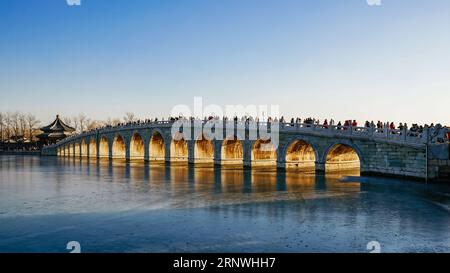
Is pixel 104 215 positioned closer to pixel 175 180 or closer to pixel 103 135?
pixel 175 180

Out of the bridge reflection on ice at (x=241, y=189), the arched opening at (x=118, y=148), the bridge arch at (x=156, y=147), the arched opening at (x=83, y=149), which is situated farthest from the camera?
the arched opening at (x=83, y=149)

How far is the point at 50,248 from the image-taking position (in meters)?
8.56

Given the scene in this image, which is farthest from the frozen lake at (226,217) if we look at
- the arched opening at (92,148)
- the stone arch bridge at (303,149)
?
the arched opening at (92,148)

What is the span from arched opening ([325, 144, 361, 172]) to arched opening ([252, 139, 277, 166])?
597cm

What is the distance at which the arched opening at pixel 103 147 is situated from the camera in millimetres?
50078

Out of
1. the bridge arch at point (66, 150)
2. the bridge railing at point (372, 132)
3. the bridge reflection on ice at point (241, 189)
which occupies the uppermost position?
the bridge railing at point (372, 132)

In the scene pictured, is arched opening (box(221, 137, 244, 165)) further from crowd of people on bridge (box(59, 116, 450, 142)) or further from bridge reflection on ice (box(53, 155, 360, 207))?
bridge reflection on ice (box(53, 155, 360, 207))

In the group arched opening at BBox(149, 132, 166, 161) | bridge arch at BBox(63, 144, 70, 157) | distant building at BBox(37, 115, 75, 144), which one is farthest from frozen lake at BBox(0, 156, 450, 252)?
distant building at BBox(37, 115, 75, 144)

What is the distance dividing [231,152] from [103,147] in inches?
893

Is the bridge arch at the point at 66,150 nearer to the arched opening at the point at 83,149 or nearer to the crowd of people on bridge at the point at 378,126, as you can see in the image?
the arched opening at the point at 83,149

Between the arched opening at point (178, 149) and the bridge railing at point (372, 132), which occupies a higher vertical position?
the bridge railing at point (372, 132)

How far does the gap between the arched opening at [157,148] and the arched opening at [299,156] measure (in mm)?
16271

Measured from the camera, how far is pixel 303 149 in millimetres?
29953
